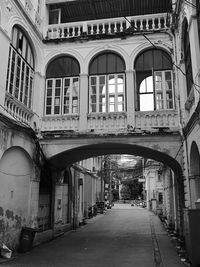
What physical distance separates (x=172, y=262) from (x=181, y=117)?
498 centimetres

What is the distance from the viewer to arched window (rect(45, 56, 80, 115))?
12.5 metres

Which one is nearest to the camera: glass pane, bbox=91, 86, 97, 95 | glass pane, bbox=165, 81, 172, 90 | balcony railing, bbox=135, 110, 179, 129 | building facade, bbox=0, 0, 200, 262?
building facade, bbox=0, 0, 200, 262

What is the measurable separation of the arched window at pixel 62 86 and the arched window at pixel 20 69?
83 centimetres

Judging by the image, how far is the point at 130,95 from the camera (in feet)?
39.0

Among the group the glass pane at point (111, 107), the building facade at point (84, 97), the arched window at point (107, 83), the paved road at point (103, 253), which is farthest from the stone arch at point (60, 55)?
the paved road at point (103, 253)

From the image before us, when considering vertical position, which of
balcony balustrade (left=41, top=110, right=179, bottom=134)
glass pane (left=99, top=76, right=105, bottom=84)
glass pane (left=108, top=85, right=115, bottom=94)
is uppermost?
glass pane (left=99, top=76, right=105, bottom=84)

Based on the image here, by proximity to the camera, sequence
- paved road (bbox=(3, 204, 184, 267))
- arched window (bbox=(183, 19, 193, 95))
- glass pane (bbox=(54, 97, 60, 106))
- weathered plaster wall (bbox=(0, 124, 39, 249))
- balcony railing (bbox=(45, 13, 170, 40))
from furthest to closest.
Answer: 1. balcony railing (bbox=(45, 13, 170, 40))
2. glass pane (bbox=(54, 97, 60, 106))
3. arched window (bbox=(183, 19, 193, 95))
4. weathered plaster wall (bbox=(0, 124, 39, 249))
5. paved road (bbox=(3, 204, 184, 267))

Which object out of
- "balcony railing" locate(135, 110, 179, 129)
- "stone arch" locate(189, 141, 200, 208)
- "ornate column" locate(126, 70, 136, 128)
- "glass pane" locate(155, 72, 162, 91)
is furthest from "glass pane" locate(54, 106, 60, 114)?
"stone arch" locate(189, 141, 200, 208)

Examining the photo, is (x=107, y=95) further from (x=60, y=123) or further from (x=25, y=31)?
(x=25, y=31)

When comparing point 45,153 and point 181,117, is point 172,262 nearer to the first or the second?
point 181,117

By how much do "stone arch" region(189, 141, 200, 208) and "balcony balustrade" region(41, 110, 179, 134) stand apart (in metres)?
1.59

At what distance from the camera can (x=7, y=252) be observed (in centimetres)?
890

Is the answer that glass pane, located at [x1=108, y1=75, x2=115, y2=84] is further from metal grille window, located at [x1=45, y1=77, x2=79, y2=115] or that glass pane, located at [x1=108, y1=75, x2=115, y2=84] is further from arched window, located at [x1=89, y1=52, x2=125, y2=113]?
metal grille window, located at [x1=45, y1=77, x2=79, y2=115]

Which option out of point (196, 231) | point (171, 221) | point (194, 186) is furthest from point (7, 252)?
point (171, 221)
